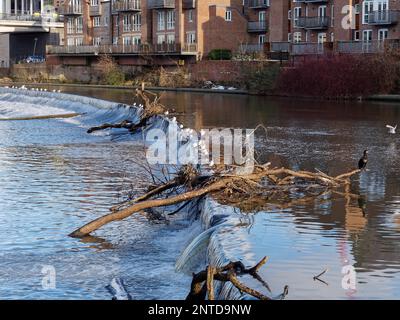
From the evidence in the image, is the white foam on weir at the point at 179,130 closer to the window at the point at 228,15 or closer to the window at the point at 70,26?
the window at the point at 228,15

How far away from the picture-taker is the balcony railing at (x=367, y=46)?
180 ft

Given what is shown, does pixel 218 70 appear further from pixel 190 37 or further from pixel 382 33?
pixel 382 33

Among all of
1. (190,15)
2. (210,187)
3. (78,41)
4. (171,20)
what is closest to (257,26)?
(190,15)

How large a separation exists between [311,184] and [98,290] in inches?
306

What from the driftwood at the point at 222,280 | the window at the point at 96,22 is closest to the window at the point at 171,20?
the window at the point at 96,22

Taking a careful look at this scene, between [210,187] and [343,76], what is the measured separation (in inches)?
1555

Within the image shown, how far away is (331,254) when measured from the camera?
12.6 m

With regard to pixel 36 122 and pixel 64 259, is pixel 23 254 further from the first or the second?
pixel 36 122

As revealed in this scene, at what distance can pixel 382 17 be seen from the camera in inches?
2319

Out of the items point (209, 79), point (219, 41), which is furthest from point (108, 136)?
point (219, 41)

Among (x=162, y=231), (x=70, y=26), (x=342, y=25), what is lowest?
(x=162, y=231)

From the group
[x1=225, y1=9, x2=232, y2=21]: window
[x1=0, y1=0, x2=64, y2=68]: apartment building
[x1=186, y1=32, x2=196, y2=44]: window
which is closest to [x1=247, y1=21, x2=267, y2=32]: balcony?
[x1=225, y1=9, x2=232, y2=21]: window

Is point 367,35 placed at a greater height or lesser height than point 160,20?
lesser

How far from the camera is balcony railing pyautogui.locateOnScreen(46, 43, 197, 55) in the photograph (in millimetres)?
73688
